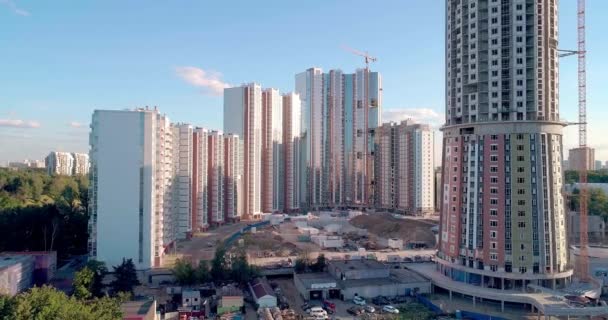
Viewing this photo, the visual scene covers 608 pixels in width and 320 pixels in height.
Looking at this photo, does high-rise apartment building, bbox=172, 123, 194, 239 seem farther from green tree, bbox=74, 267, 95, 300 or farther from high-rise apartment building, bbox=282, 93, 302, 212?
high-rise apartment building, bbox=282, 93, 302, 212

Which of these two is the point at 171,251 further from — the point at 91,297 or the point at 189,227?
the point at 91,297

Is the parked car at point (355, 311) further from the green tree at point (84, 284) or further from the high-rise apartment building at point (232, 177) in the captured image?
the high-rise apartment building at point (232, 177)

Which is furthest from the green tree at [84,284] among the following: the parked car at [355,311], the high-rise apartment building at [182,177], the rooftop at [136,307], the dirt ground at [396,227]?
the dirt ground at [396,227]

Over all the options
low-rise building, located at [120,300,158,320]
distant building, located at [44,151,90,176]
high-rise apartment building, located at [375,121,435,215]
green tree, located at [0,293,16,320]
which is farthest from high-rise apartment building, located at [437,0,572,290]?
distant building, located at [44,151,90,176]

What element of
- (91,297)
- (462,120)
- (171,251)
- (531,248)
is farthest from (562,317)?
(171,251)

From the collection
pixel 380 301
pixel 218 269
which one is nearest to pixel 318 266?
pixel 380 301

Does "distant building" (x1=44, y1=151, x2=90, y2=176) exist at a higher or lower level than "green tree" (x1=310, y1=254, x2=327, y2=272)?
higher
